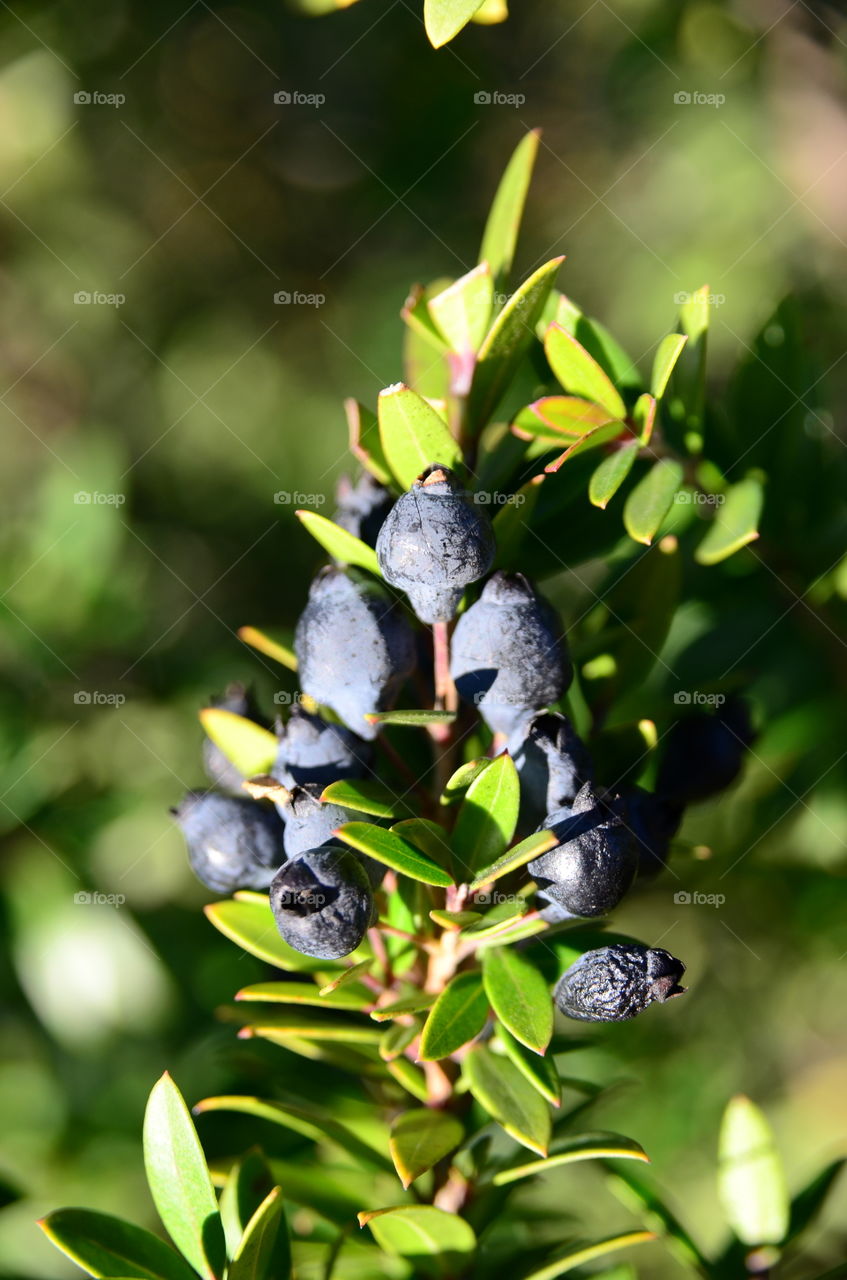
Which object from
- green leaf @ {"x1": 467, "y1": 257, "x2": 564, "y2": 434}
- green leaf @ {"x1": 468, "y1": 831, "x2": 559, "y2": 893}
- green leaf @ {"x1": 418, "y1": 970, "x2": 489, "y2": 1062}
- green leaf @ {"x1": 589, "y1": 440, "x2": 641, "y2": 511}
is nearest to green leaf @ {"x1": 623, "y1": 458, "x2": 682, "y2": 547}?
green leaf @ {"x1": 589, "y1": 440, "x2": 641, "y2": 511}

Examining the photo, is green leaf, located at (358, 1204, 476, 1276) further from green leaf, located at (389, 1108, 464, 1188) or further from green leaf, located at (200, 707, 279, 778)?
green leaf, located at (200, 707, 279, 778)

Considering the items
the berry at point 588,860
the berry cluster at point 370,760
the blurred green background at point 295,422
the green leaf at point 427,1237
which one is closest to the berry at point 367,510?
the berry cluster at point 370,760

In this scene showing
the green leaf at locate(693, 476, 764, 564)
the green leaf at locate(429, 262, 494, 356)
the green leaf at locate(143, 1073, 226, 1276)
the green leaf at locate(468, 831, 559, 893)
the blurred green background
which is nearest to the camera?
the green leaf at locate(468, 831, 559, 893)

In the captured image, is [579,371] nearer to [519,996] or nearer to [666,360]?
[666,360]

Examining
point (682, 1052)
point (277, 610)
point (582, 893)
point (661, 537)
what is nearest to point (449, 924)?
→ point (582, 893)

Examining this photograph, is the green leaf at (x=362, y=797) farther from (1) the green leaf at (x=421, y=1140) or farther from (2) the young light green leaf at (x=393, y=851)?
(1) the green leaf at (x=421, y=1140)
